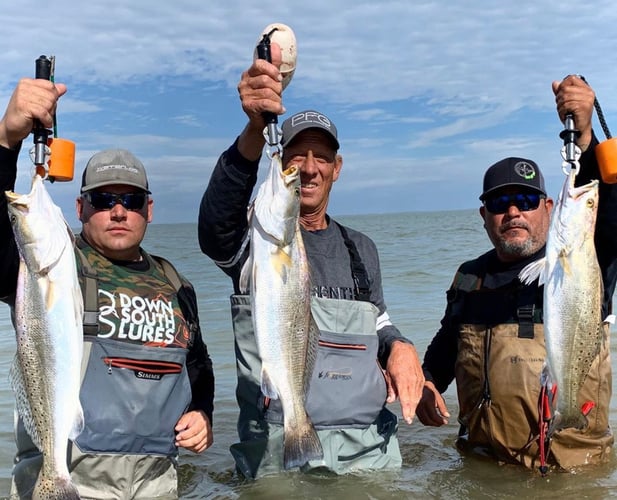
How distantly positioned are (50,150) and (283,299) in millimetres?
1479

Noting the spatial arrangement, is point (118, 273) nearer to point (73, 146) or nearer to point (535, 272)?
point (73, 146)

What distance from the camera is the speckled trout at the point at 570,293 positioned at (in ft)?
13.8

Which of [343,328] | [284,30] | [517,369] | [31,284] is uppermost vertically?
[284,30]

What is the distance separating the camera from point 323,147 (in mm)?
5094

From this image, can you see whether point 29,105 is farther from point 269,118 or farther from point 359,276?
point 359,276

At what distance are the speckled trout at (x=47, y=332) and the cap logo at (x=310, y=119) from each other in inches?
79.8

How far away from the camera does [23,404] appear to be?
3783 millimetres

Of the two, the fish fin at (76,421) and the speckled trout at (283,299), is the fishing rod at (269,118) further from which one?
the fish fin at (76,421)

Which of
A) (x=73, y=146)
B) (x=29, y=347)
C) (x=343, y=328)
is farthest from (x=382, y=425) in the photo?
(x=73, y=146)

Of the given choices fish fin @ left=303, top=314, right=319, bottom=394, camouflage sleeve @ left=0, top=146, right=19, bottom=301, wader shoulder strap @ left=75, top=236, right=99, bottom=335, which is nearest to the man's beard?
fish fin @ left=303, top=314, right=319, bottom=394

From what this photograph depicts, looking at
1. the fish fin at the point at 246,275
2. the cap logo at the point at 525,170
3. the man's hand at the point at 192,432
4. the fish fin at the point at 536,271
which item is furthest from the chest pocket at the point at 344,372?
the cap logo at the point at 525,170

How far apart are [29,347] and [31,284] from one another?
36 centimetres

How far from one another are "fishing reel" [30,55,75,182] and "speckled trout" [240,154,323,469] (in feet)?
3.45

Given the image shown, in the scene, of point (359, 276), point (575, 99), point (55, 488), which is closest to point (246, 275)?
point (359, 276)
